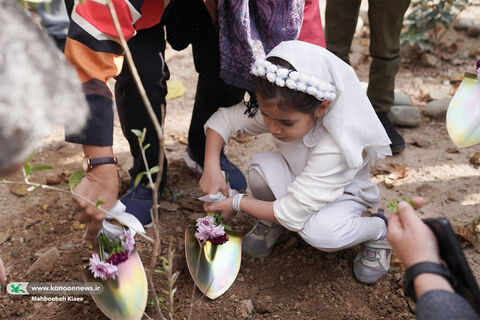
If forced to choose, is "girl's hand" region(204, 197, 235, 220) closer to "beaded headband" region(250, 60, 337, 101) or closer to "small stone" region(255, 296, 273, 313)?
"small stone" region(255, 296, 273, 313)

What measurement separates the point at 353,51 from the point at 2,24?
9.79ft

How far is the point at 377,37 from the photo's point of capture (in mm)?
2352

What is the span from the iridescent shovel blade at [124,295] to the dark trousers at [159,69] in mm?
568

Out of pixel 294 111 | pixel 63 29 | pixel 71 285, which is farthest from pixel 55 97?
pixel 63 29

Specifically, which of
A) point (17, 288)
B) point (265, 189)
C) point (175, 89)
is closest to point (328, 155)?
point (265, 189)

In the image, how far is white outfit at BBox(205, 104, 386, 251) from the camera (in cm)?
152

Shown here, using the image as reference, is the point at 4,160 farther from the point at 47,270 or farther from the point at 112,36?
the point at 47,270

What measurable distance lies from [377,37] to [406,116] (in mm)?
545

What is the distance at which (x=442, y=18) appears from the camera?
10.3 ft

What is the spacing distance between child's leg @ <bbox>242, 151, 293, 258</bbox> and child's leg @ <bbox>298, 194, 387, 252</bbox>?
198 millimetres

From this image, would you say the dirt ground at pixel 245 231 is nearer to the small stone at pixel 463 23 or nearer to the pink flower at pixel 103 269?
the pink flower at pixel 103 269

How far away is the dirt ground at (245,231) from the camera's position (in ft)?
5.19

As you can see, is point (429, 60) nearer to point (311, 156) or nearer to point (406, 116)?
point (406, 116)

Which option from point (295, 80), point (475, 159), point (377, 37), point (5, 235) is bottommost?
point (5, 235)
